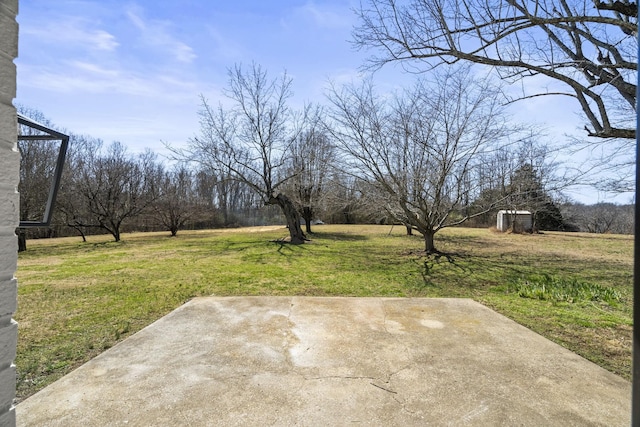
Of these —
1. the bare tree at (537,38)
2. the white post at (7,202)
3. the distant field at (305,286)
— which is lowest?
the distant field at (305,286)

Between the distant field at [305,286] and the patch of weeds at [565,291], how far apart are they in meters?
0.02

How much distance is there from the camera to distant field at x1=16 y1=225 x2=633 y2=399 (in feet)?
9.14

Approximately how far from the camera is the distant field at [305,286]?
110 inches

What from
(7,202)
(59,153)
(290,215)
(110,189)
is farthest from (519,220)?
(110,189)

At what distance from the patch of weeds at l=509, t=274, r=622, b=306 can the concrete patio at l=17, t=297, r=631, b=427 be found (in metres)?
1.87

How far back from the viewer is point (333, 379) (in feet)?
6.71

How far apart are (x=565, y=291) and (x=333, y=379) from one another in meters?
4.46

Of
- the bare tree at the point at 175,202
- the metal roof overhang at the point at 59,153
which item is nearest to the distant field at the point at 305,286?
the metal roof overhang at the point at 59,153

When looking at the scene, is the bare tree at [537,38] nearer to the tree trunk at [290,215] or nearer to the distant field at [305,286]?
the distant field at [305,286]

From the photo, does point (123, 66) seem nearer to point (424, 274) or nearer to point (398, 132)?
point (398, 132)

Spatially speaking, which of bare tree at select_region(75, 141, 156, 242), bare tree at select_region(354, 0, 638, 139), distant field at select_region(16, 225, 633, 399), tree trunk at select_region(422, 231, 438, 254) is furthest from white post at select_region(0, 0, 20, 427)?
bare tree at select_region(75, 141, 156, 242)

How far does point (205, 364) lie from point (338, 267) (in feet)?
15.4

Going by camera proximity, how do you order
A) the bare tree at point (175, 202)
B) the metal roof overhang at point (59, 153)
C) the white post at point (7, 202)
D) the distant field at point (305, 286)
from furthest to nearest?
the bare tree at point (175, 202) < the distant field at point (305, 286) < the metal roof overhang at point (59, 153) < the white post at point (7, 202)

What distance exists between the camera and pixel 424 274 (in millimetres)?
6172
